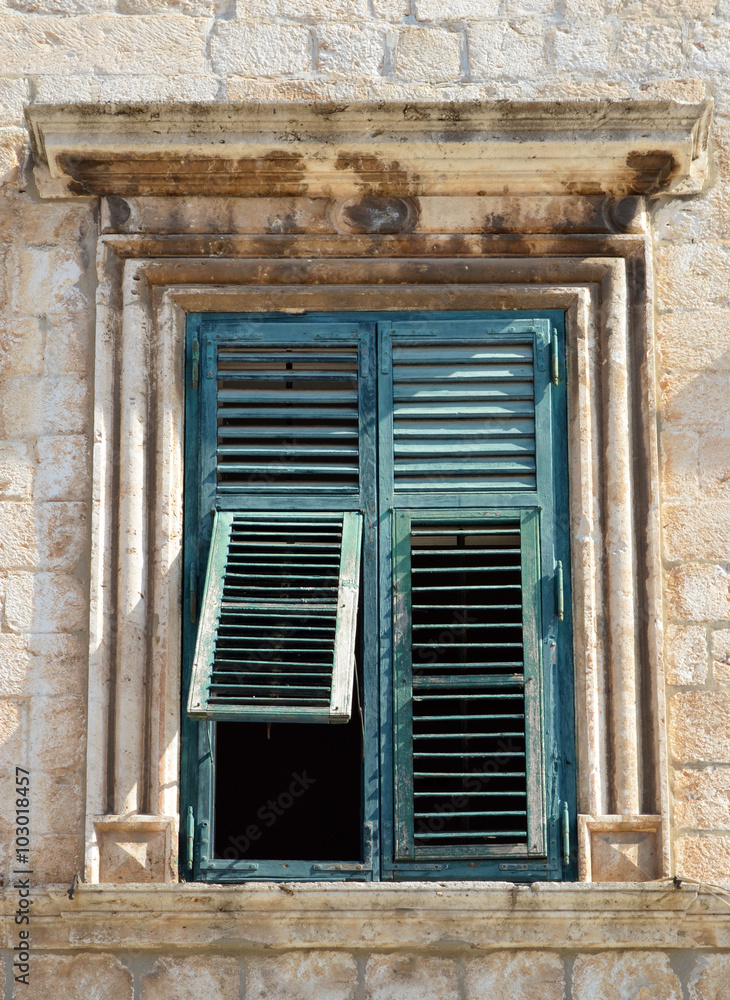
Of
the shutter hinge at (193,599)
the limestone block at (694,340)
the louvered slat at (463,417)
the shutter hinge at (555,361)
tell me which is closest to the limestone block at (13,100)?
the louvered slat at (463,417)

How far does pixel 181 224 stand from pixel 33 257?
524mm

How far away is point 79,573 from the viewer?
407 cm

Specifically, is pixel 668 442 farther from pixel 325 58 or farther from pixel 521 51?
pixel 325 58

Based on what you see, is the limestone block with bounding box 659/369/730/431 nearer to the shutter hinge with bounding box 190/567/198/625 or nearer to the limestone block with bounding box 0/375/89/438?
the shutter hinge with bounding box 190/567/198/625

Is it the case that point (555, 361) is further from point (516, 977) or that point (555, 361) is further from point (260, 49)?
point (516, 977)

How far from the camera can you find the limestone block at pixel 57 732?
3.94 m

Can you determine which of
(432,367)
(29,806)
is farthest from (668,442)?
(29,806)

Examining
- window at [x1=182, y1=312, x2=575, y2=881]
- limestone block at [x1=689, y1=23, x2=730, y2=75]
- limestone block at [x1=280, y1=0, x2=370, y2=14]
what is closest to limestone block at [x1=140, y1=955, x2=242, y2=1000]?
window at [x1=182, y1=312, x2=575, y2=881]

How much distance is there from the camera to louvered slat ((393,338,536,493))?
4.14 metres

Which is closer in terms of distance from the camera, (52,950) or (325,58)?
(52,950)

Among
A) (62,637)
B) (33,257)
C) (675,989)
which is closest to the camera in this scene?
(675,989)

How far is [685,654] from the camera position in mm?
4016

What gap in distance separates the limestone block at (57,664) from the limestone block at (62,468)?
0.47m
